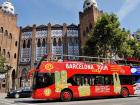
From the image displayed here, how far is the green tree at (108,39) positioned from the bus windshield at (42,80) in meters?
15.8

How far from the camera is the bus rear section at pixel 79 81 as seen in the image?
19281mm

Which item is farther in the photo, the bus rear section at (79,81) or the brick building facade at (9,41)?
the brick building facade at (9,41)

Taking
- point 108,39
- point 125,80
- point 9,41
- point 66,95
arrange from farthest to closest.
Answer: point 9,41 → point 108,39 → point 125,80 → point 66,95

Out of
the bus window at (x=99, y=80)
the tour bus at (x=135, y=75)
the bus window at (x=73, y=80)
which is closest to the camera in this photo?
the bus window at (x=73, y=80)

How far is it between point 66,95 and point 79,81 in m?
1.46

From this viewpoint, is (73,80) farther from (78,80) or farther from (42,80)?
(42,80)

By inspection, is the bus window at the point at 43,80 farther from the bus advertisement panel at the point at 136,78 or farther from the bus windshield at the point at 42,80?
the bus advertisement panel at the point at 136,78

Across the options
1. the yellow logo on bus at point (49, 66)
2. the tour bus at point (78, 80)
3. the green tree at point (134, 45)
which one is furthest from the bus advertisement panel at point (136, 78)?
the green tree at point (134, 45)

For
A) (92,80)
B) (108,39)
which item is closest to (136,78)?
(92,80)

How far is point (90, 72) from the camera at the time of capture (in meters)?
21.1

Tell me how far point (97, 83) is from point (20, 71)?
41.1 metres

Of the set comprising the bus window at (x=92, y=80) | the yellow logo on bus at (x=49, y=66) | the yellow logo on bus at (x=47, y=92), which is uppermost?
the yellow logo on bus at (x=49, y=66)

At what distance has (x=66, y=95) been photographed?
1981cm

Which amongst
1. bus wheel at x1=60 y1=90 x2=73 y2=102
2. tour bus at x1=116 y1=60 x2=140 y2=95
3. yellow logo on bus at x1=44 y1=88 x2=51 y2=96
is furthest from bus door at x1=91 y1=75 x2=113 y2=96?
yellow logo on bus at x1=44 y1=88 x2=51 y2=96
